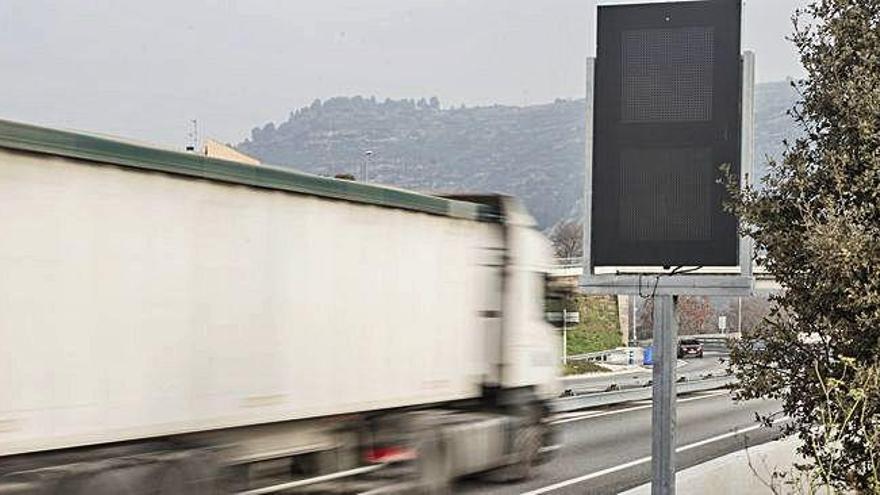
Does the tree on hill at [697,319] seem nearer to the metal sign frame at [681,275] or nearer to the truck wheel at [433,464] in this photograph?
the truck wheel at [433,464]

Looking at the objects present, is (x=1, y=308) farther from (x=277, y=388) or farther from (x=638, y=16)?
(x=638, y=16)

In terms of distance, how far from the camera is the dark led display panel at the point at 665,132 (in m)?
11.1

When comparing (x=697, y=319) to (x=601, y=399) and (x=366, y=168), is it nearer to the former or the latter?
(x=601, y=399)

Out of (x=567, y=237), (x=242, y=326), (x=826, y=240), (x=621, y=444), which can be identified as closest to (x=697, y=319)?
(x=567, y=237)

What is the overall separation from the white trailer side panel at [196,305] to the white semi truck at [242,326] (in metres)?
0.01

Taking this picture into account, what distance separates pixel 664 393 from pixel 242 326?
12.1 feet

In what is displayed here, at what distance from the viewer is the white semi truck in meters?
7.76

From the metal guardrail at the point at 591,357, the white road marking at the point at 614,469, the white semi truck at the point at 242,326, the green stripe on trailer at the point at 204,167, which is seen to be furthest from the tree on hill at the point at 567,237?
the green stripe on trailer at the point at 204,167

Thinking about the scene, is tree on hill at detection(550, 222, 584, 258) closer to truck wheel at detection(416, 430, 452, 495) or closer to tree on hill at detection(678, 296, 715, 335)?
tree on hill at detection(678, 296, 715, 335)

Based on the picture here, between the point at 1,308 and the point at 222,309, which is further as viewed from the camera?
the point at 222,309

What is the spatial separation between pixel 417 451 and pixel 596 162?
3229 mm

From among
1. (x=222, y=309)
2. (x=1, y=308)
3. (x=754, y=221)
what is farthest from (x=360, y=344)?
(x=1, y=308)

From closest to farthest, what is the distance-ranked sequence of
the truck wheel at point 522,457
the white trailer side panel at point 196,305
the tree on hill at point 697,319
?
the white trailer side panel at point 196,305, the truck wheel at point 522,457, the tree on hill at point 697,319

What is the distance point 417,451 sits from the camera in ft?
41.6
